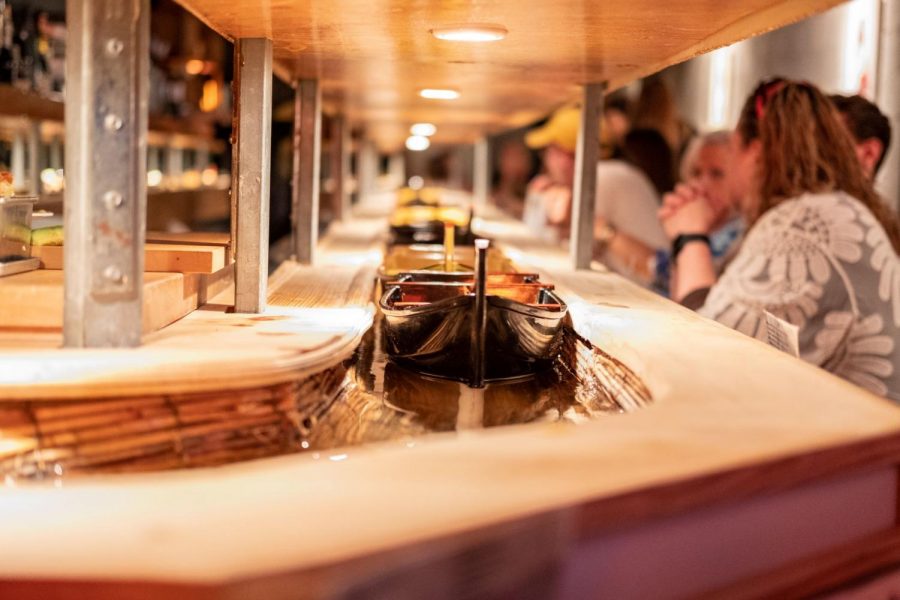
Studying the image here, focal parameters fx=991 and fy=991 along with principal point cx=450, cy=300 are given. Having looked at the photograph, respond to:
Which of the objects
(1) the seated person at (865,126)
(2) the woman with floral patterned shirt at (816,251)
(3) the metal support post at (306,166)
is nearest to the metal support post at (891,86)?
(1) the seated person at (865,126)

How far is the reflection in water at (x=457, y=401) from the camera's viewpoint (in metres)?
1.88

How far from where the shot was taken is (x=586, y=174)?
3.70 meters

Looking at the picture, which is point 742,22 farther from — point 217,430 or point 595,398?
point 217,430

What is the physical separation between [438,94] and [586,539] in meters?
3.29

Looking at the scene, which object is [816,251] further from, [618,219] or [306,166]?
[618,219]

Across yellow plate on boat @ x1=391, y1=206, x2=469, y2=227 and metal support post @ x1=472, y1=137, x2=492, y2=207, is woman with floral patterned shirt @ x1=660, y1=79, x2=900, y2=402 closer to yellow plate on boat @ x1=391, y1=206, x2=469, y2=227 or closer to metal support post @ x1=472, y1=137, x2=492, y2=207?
yellow plate on boat @ x1=391, y1=206, x2=469, y2=227

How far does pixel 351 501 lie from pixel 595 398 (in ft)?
3.71

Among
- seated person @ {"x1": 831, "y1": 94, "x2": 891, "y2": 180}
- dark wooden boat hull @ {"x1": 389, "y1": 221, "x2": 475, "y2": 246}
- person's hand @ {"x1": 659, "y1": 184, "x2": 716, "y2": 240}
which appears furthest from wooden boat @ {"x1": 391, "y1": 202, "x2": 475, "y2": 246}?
seated person @ {"x1": 831, "y1": 94, "x2": 891, "y2": 180}

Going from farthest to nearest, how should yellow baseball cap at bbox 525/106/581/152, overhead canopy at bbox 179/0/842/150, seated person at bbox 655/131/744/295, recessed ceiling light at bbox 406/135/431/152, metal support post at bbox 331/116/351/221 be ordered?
recessed ceiling light at bbox 406/135/431/152 → yellow baseball cap at bbox 525/106/581/152 → metal support post at bbox 331/116/351/221 → seated person at bbox 655/131/744/295 → overhead canopy at bbox 179/0/842/150

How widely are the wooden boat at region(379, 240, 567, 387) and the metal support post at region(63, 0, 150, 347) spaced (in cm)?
62

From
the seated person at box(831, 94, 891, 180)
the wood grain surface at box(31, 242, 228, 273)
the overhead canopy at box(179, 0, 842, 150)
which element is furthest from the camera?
the seated person at box(831, 94, 891, 180)

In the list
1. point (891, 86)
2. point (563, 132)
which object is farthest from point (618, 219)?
point (891, 86)

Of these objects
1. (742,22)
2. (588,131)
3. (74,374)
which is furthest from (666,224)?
(74,374)

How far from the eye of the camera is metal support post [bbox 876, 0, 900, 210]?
560cm
